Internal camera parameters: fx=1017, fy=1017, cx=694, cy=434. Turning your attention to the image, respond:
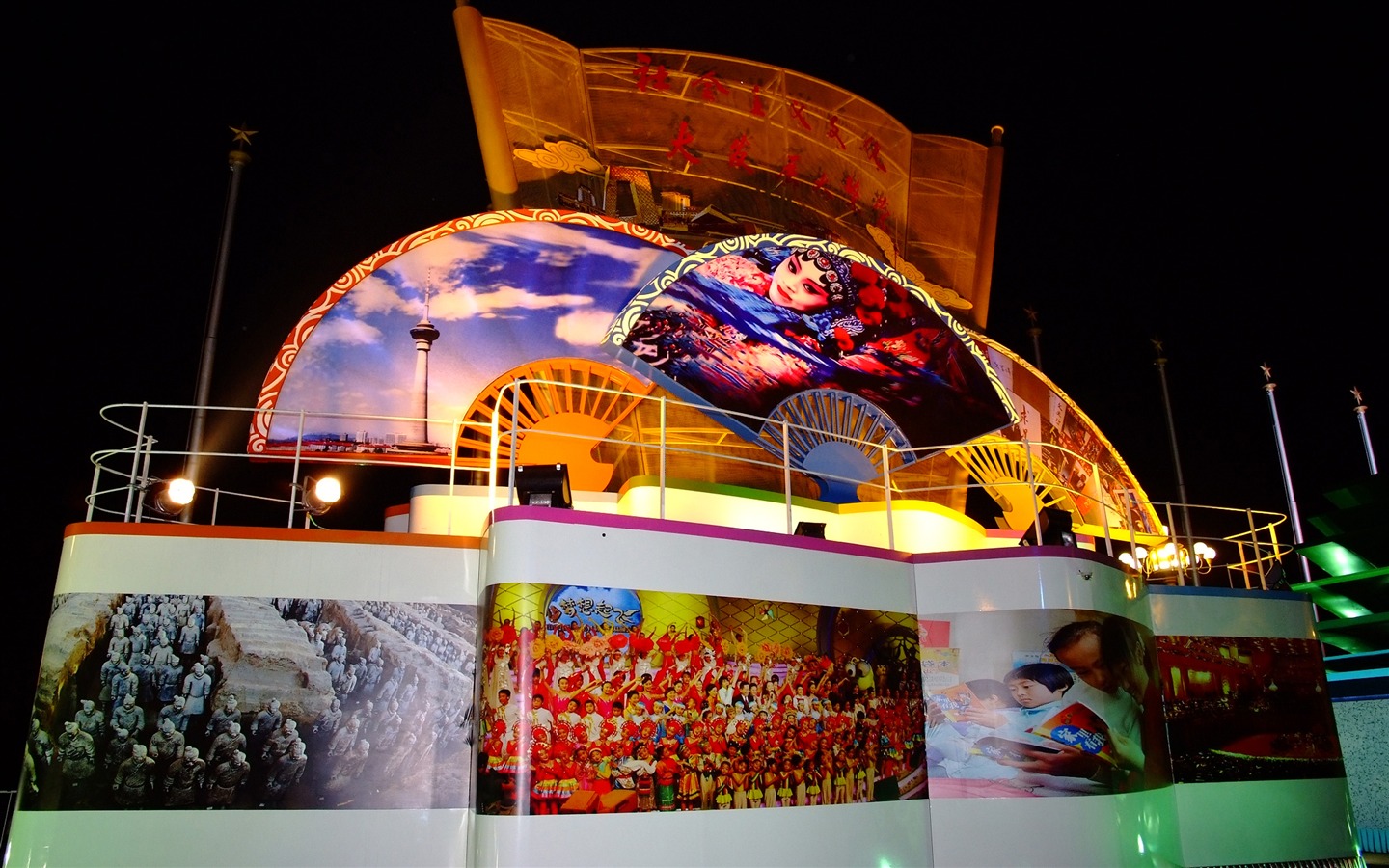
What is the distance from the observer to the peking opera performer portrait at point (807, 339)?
1216cm

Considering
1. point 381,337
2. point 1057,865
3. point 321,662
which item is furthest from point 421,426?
point 1057,865

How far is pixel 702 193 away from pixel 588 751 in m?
10.7

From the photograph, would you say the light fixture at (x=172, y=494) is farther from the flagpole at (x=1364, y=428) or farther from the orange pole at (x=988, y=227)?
the flagpole at (x=1364, y=428)

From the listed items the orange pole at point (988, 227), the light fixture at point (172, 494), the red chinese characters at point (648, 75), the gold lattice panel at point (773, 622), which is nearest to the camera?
the gold lattice panel at point (773, 622)

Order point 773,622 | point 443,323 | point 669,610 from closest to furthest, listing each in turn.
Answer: point 669,610
point 773,622
point 443,323

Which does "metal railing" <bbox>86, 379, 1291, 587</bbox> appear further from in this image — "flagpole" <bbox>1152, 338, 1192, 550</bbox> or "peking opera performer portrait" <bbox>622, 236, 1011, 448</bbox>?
"flagpole" <bbox>1152, 338, 1192, 550</bbox>

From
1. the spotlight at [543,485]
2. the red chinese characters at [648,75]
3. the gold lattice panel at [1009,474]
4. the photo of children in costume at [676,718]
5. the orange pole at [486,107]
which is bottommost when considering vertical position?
the photo of children in costume at [676,718]

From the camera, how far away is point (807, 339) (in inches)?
511

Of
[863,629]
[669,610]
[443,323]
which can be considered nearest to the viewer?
[669,610]

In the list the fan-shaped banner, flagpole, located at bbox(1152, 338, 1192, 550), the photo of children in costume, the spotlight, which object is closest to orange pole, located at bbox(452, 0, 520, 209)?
the fan-shaped banner

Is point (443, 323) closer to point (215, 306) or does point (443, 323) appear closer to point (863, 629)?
point (215, 306)

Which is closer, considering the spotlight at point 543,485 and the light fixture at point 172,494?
the spotlight at point 543,485

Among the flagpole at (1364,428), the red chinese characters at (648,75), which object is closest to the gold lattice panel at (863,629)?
the red chinese characters at (648,75)

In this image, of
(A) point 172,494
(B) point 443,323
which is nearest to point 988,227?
(B) point 443,323
